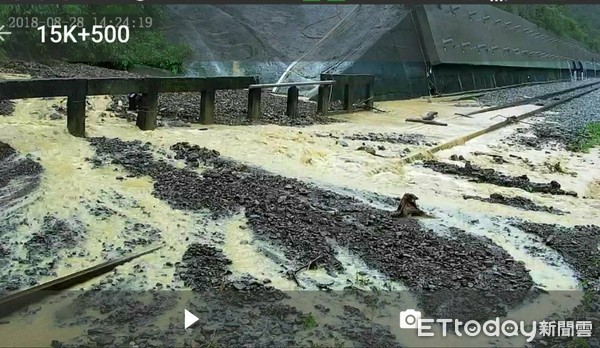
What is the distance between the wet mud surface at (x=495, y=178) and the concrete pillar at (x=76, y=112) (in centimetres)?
490

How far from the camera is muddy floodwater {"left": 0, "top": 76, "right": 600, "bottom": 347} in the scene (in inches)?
141

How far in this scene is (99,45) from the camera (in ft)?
46.4

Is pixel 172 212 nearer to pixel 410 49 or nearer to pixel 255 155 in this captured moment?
pixel 255 155

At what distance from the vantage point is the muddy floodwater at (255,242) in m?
3.58

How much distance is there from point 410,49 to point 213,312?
60.7 feet

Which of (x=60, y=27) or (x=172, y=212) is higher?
(x=60, y=27)

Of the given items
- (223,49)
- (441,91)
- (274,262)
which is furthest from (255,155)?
(441,91)

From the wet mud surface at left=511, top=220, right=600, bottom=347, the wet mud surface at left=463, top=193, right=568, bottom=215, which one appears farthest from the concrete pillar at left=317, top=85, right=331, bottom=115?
the wet mud surface at left=511, top=220, right=600, bottom=347

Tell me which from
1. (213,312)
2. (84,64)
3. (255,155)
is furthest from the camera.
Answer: (84,64)

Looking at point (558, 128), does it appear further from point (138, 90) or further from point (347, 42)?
point (138, 90)

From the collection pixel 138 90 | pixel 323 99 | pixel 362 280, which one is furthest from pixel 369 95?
pixel 362 280

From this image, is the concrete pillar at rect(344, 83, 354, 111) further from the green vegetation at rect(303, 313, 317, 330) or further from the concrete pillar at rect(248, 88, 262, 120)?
the green vegetation at rect(303, 313, 317, 330)

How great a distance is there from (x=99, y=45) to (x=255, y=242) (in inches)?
420

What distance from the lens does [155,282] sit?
416 centimetres
